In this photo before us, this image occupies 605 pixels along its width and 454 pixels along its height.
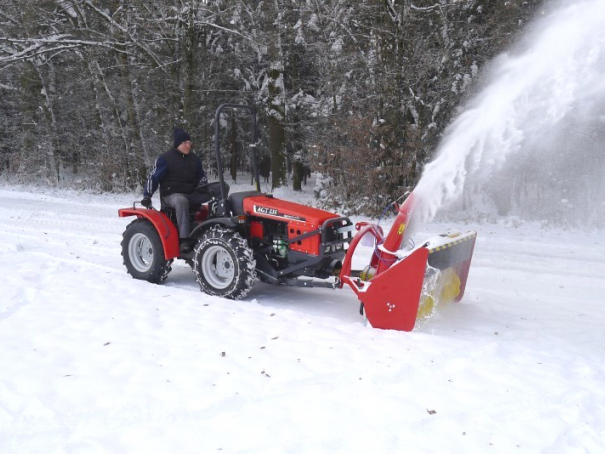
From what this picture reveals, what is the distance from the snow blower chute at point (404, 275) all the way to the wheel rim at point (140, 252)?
288cm

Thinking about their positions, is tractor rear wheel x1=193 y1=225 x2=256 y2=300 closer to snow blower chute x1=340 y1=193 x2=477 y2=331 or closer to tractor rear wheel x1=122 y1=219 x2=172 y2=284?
tractor rear wheel x1=122 y1=219 x2=172 y2=284

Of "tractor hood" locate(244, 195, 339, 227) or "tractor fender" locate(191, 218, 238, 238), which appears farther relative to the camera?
"tractor fender" locate(191, 218, 238, 238)

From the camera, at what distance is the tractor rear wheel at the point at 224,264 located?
17.9 feet

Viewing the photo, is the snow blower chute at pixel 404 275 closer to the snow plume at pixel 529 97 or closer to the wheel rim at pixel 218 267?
the snow plume at pixel 529 97

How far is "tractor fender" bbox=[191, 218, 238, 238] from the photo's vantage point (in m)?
5.65

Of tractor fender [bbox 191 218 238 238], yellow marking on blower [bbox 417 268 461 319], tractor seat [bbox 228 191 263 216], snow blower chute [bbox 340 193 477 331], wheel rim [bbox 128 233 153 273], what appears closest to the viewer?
snow blower chute [bbox 340 193 477 331]

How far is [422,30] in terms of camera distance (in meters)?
13.5

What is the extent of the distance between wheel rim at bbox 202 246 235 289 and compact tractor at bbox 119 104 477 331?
0.04 ft

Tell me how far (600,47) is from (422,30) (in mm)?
7966

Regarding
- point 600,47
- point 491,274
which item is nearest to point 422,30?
point 600,47

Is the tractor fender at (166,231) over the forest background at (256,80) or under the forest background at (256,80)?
under

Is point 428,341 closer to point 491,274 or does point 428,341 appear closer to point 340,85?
point 491,274

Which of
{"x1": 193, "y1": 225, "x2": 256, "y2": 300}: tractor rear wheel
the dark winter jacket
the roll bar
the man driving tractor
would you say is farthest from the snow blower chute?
the dark winter jacket

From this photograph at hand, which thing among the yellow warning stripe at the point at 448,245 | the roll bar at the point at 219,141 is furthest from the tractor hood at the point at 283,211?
the yellow warning stripe at the point at 448,245
